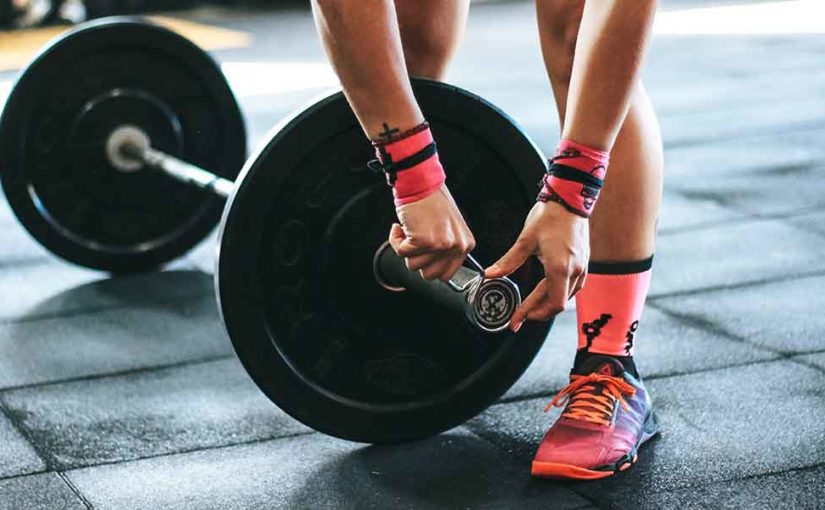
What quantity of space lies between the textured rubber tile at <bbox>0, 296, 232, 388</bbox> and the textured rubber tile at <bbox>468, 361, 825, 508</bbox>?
56cm

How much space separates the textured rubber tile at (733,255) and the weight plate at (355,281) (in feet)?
2.42

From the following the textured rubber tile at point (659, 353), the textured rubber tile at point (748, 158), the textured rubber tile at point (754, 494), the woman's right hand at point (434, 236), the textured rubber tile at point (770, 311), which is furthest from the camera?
the textured rubber tile at point (748, 158)

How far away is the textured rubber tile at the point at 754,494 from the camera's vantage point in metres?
1.28

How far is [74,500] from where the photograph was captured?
137 cm

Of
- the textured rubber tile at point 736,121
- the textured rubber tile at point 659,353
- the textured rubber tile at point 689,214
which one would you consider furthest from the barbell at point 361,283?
the textured rubber tile at point 736,121

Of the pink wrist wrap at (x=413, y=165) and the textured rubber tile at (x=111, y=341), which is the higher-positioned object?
the pink wrist wrap at (x=413, y=165)

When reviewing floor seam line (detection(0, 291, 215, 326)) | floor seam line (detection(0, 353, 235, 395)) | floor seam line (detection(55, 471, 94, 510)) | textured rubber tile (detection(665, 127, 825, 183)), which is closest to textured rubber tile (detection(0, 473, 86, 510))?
floor seam line (detection(55, 471, 94, 510))

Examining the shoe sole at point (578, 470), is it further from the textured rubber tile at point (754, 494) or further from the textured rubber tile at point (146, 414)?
the textured rubber tile at point (146, 414)

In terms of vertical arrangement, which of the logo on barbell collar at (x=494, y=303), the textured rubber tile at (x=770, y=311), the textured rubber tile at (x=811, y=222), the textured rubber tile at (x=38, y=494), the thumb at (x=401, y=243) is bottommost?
A: the textured rubber tile at (x=811, y=222)

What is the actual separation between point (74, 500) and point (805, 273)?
1.32 m

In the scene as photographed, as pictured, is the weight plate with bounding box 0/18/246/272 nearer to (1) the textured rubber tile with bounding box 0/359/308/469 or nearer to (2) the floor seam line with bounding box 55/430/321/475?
(1) the textured rubber tile with bounding box 0/359/308/469

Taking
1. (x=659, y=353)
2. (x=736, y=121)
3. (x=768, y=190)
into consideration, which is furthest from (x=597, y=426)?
(x=736, y=121)

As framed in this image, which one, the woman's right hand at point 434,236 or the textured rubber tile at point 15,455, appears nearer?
the woman's right hand at point 434,236

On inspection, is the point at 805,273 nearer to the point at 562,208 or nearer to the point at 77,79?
the point at 562,208
